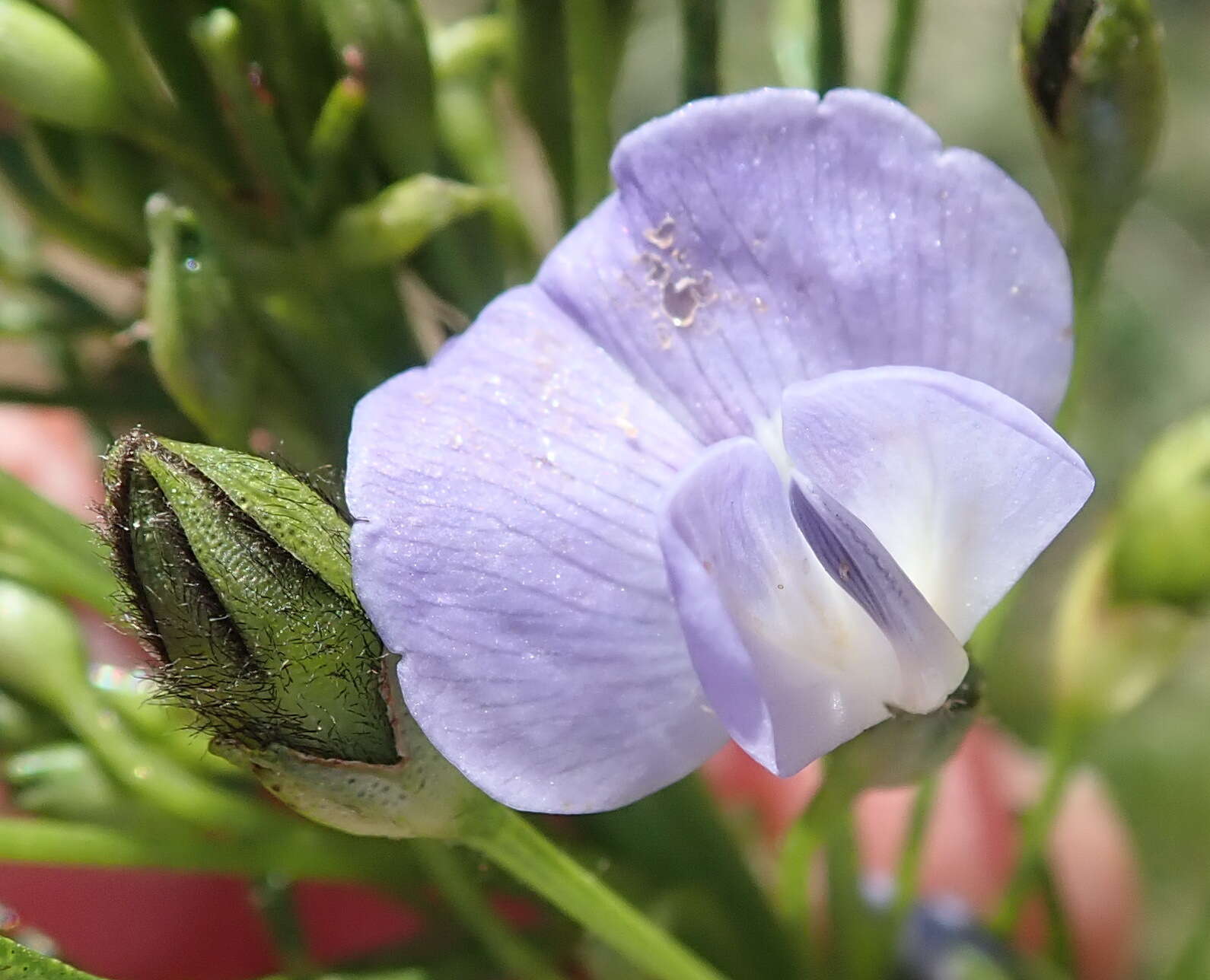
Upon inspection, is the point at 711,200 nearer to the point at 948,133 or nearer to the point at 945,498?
the point at 945,498

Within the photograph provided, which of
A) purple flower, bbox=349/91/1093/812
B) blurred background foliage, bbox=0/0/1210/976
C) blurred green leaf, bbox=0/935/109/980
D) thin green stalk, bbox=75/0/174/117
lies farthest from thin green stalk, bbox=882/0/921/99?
blurred green leaf, bbox=0/935/109/980

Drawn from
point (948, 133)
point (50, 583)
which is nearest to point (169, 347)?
point (50, 583)

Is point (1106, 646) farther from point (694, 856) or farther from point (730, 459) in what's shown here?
point (730, 459)

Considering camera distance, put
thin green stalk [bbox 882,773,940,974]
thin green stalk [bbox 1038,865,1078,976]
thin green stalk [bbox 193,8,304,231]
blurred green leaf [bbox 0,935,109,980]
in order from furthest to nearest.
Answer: thin green stalk [bbox 1038,865,1078,976] < thin green stalk [bbox 882,773,940,974] < thin green stalk [bbox 193,8,304,231] < blurred green leaf [bbox 0,935,109,980]

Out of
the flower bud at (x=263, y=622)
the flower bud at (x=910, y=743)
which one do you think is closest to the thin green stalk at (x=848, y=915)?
the flower bud at (x=910, y=743)

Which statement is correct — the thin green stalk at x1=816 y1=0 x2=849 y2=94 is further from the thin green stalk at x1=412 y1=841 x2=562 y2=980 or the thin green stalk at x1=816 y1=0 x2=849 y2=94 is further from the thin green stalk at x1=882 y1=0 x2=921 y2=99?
the thin green stalk at x1=412 y1=841 x2=562 y2=980

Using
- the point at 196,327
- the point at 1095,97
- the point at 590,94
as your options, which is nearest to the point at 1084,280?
the point at 1095,97
